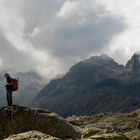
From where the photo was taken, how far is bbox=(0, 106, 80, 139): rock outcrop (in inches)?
1539

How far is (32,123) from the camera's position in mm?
40344

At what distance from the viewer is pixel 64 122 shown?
39.7m

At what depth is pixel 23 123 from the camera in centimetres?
4044

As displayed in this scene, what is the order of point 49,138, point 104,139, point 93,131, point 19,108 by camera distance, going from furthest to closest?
point 19,108, point 93,131, point 104,139, point 49,138

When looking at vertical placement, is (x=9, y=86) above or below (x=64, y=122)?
above

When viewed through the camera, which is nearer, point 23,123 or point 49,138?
point 49,138

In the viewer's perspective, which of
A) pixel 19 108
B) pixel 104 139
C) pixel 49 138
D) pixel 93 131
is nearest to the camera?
pixel 49 138

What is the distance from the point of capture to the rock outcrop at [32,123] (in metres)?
39.1

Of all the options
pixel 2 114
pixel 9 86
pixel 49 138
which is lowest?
pixel 49 138

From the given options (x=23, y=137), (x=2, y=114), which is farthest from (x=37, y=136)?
(x=2, y=114)

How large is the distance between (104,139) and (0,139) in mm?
11824

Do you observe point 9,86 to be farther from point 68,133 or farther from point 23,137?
point 23,137

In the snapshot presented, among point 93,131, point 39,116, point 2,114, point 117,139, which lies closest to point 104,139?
point 117,139

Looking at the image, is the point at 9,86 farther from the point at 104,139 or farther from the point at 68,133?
the point at 104,139
